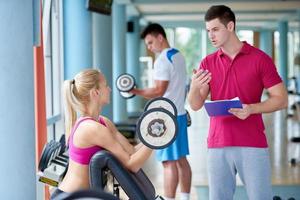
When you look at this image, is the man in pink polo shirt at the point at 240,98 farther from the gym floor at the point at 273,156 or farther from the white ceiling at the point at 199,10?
the white ceiling at the point at 199,10

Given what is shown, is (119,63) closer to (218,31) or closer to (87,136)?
(218,31)

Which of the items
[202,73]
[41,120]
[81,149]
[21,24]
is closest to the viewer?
[81,149]

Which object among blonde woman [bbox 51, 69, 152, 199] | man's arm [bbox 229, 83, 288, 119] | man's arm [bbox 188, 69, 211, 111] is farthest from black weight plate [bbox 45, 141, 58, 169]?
man's arm [bbox 229, 83, 288, 119]

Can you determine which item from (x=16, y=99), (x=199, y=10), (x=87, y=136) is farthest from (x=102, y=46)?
(x=199, y=10)

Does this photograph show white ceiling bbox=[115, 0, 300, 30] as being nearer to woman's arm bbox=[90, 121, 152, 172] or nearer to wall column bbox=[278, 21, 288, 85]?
wall column bbox=[278, 21, 288, 85]

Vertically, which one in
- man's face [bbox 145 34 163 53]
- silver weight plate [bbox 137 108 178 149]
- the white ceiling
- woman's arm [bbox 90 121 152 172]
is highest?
the white ceiling

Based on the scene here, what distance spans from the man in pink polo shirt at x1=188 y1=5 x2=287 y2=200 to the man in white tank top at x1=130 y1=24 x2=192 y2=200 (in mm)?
1401

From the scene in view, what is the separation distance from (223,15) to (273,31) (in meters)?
Answer: 22.3

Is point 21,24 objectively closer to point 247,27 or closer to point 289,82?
point 289,82

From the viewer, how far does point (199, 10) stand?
16.8m

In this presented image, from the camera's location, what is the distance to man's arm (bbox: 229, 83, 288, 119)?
120 inches

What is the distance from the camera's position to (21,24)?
3.36 m

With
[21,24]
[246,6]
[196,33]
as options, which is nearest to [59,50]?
[21,24]

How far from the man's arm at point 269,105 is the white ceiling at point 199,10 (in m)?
8.98
